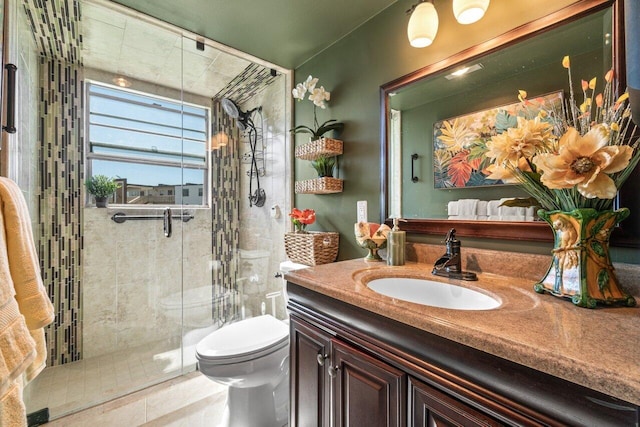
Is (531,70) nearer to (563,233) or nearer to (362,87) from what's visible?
(563,233)

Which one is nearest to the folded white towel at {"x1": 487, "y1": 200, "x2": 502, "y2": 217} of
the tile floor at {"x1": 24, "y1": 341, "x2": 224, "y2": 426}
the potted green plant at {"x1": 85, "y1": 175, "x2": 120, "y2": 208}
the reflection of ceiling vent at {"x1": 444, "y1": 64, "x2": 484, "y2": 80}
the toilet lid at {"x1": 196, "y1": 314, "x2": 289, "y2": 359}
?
the reflection of ceiling vent at {"x1": 444, "y1": 64, "x2": 484, "y2": 80}

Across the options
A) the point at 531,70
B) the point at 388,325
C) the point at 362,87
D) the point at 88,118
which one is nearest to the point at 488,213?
the point at 531,70

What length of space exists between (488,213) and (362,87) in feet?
3.24

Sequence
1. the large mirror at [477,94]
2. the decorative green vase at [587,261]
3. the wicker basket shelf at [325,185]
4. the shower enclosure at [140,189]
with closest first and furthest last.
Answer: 1. the decorative green vase at [587,261]
2. the large mirror at [477,94]
3. the wicker basket shelf at [325,185]
4. the shower enclosure at [140,189]

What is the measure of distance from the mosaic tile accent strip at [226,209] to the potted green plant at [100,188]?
30.6 inches

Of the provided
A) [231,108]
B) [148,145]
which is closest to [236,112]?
[231,108]

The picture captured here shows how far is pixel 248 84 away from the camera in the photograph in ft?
7.82

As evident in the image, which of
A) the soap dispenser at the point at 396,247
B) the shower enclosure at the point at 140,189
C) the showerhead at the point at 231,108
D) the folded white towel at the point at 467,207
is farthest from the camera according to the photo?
the showerhead at the point at 231,108

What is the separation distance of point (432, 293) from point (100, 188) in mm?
2482

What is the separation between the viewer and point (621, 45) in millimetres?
818

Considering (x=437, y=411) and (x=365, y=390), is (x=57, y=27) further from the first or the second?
(x=437, y=411)

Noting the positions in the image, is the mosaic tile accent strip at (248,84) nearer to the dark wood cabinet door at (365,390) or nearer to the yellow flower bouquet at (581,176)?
the yellow flower bouquet at (581,176)

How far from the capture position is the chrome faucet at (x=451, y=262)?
1.04 meters

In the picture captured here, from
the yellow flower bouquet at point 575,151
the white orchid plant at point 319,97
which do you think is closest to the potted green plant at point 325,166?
the white orchid plant at point 319,97
